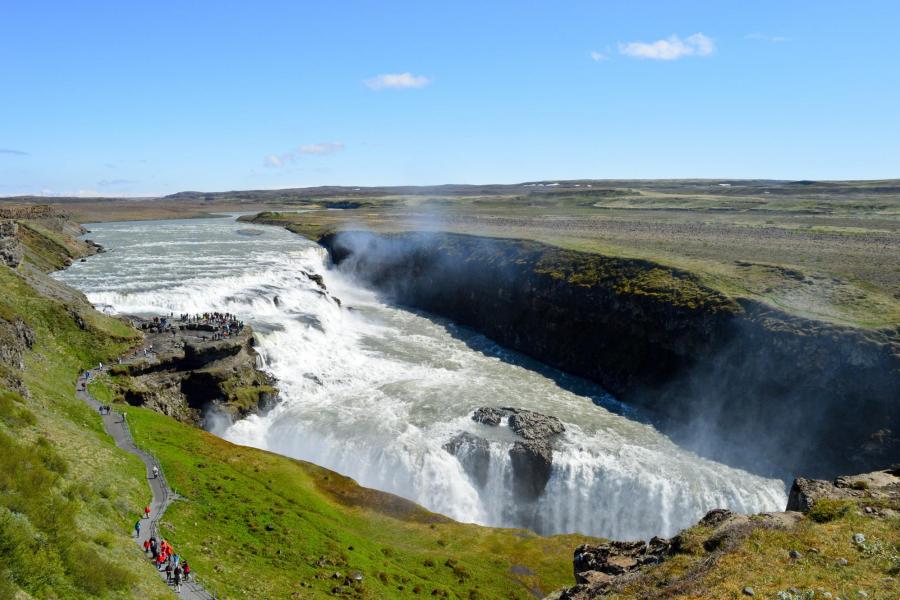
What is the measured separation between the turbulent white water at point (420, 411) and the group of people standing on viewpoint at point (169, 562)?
2076 cm

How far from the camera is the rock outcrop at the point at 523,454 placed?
40625 millimetres

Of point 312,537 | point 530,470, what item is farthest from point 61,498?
point 530,470

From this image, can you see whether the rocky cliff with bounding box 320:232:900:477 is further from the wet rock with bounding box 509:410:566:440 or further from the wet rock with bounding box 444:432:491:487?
the wet rock with bounding box 444:432:491:487

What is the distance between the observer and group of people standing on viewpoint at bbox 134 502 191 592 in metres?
19.9

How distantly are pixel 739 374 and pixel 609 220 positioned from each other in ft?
265

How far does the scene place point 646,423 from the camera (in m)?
49.8

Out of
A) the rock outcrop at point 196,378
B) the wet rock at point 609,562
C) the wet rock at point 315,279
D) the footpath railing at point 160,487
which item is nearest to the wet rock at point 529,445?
the wet rock at point 609,562

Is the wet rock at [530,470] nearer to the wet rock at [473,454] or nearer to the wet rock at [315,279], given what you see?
the wet rock at [473,454]

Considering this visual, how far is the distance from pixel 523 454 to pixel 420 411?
1058cm

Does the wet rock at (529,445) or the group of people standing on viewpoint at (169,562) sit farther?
the wet rock at (529,445)

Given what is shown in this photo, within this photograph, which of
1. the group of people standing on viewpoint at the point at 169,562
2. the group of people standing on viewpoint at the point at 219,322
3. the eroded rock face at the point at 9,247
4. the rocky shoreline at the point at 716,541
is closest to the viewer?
the rocky shoreline at the point at 716,541

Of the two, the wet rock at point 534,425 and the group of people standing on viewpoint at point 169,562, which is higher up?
the group of people standing on viewpoint at point 169,562

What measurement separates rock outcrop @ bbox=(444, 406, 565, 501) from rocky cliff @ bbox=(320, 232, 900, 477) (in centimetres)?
1282

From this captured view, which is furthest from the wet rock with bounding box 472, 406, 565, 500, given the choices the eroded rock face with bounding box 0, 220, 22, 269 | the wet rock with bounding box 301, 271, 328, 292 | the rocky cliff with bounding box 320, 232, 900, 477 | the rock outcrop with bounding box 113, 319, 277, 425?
the eroded rock face with bounding box 0, 220, 22, 269
